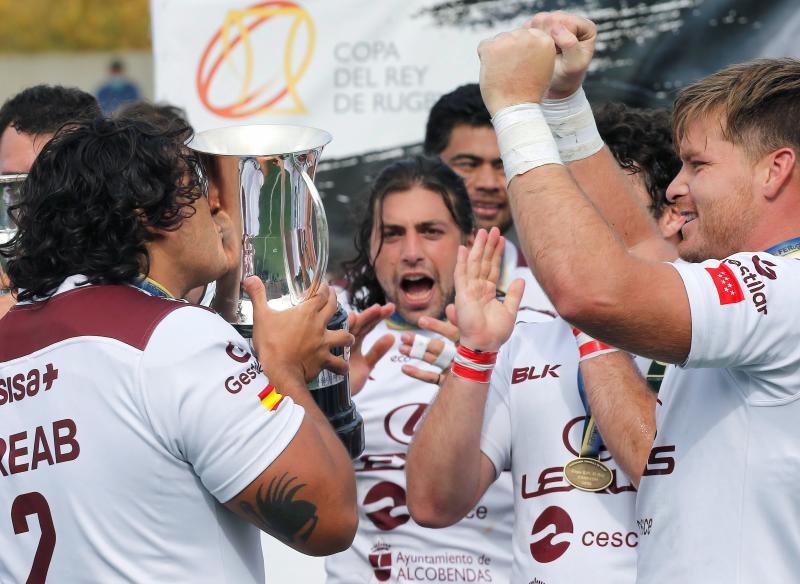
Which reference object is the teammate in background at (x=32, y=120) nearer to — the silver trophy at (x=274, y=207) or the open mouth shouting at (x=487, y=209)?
the silver trophy at (x=274, y=207)

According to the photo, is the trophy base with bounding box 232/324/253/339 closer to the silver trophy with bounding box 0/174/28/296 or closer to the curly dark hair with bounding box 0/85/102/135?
the silver trophy with bounding box 0/174/28/296

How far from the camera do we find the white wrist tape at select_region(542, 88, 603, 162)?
290cm

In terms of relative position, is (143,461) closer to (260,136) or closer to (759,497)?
(260,136)

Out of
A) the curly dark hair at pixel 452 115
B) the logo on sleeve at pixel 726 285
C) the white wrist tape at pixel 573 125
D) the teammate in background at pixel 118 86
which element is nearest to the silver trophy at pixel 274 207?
the white wrist tape at pixel 573 125

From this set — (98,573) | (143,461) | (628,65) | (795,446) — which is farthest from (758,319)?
(628,65)

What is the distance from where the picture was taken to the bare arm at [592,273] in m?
2.12

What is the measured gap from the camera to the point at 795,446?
219cm

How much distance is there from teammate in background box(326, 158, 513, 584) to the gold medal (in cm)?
33

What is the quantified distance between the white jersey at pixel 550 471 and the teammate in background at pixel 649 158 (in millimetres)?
547

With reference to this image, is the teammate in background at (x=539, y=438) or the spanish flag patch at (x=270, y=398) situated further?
the teammate in background at (x=539, y=438)

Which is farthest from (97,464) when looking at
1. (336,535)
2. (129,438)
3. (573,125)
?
(573,125)

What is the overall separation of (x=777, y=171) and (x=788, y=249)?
0.56ft

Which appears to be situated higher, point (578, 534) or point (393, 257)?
point (393, 257)

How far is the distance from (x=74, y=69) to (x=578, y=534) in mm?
16357
